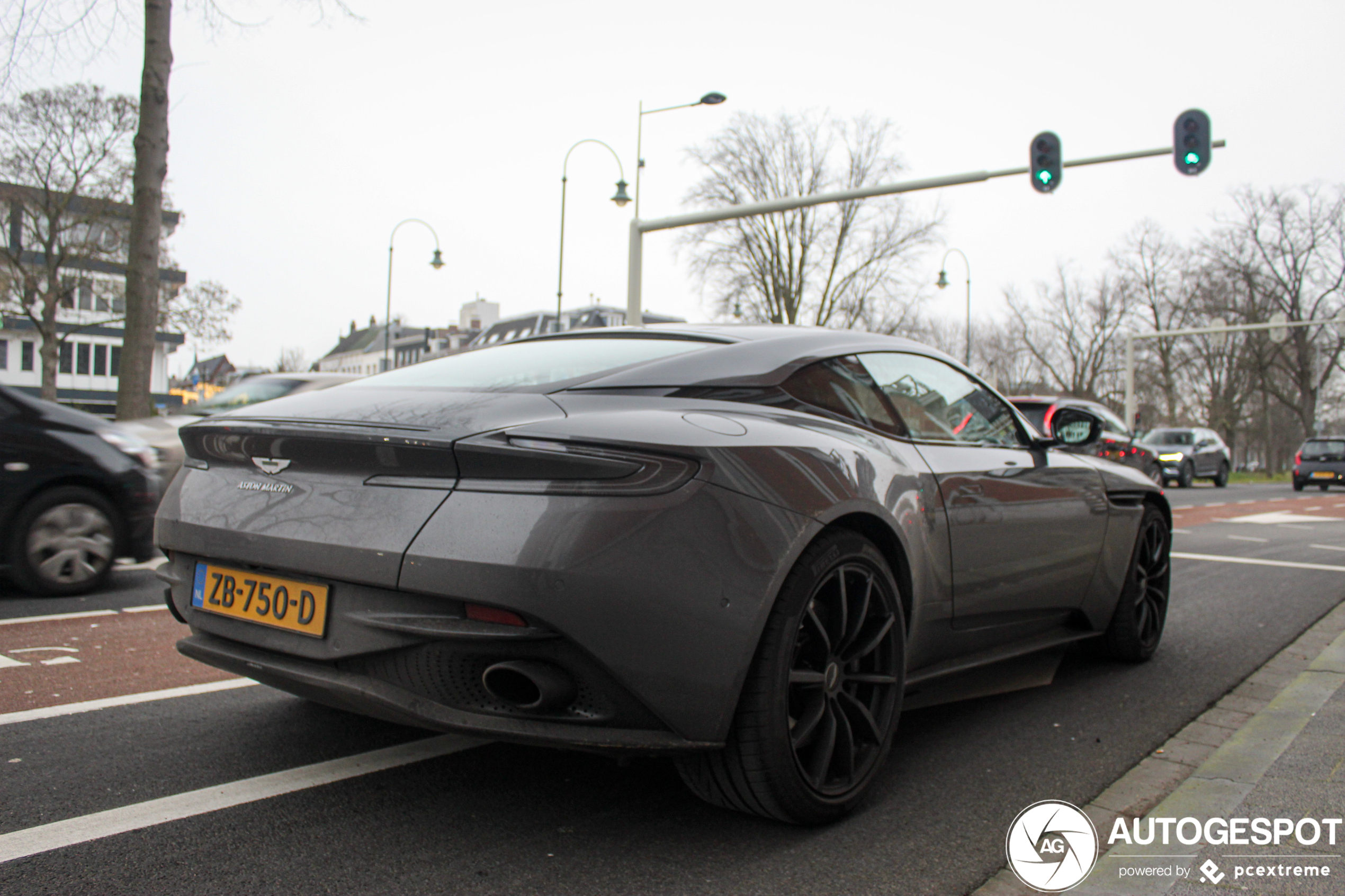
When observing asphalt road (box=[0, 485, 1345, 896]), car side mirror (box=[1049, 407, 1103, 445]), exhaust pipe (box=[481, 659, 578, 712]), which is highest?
car side mirror (box=[1049, 407, 1103, 445])

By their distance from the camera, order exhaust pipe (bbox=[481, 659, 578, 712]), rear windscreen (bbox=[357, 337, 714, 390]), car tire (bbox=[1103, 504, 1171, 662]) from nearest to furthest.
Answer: exhaust pipe (bbox=[481, 659, 578, 712])
rear windscreen (bbox=[357, 337, 714, 390])
car tire (bbox=[1103, 504, 1171, 662])

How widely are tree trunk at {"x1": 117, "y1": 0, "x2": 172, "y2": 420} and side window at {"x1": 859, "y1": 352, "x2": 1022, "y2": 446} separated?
36.5 feet

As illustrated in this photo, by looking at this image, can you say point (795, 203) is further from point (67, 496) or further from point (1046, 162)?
point (67, 496)

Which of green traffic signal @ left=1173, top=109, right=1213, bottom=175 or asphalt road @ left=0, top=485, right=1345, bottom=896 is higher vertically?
green traffic signal @ left=1173, top=109, right=1213, bottom=175

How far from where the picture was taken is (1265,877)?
94.0 inches

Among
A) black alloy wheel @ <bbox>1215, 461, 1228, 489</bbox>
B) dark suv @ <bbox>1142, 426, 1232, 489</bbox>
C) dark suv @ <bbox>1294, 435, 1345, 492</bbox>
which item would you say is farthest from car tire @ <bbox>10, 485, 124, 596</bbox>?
dark suv @ <bbox>1294, 435, 1345, 492</bbox>

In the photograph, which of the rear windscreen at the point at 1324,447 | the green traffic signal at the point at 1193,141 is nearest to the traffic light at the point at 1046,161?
the green traffic signal at the point at 1193,141

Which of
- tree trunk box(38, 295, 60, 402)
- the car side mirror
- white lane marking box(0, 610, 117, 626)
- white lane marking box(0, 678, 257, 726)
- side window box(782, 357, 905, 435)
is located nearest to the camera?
side window box(782, 357, 905, 435)

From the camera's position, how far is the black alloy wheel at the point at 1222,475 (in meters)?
28.9

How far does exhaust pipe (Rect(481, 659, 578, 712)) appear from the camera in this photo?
2.29 m

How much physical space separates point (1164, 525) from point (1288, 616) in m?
1.84

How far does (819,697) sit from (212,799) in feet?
5.26

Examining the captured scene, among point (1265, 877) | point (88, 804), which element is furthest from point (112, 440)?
point (1265, 877)

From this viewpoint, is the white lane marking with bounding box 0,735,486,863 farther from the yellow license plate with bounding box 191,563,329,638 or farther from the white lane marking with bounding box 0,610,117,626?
the white lane marking with bounding box 0,610,117,626
